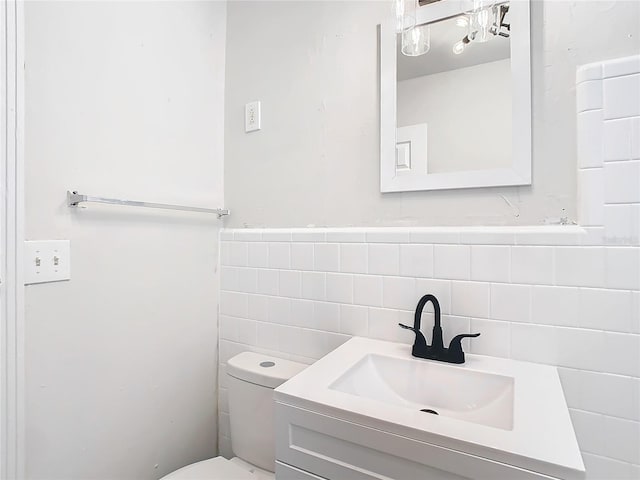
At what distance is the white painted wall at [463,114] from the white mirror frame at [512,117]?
0.02 m

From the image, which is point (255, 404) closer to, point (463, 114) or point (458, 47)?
point (463, 114)

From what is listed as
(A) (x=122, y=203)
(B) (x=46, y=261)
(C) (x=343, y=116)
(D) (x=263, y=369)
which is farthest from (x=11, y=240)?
(C) (x=343, y=116)

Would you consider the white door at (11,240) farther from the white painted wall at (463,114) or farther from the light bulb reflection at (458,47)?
the light bulb reflection at (458,47)

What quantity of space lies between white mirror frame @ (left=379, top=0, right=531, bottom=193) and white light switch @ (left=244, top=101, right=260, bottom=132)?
1.78 ft

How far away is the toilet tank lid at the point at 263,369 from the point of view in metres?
1.25

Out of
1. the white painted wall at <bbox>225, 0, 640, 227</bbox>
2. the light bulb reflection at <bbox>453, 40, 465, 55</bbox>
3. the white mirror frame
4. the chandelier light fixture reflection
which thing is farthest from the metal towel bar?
the light bulb reflection at <bbox>453, 40, 465, 55</bbox>

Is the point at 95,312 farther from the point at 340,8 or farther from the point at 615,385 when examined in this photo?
the point at 615,385

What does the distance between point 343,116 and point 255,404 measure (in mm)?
1070

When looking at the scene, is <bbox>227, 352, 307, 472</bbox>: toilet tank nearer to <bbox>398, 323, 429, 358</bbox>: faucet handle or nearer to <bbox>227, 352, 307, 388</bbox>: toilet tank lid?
<bbox>227, 352, 307, 388</bbox>: toilet tank lid

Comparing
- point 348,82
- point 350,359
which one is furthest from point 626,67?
point 350,359

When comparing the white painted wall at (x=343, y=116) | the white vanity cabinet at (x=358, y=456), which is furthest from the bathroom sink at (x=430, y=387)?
the white painted wall at (x=343, y=116)

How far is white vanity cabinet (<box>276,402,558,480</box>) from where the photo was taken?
64 centimetres

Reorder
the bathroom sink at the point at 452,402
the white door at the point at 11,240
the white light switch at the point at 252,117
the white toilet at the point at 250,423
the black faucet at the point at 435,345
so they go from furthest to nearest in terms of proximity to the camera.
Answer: the white light switch at the point at 252,117 → the white toilet at the point at 250,423 → the black faucet at the point at 435,345 → the white door at the point at 11,240 → the bathroom sink at the point at 452,402

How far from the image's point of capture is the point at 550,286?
984 millimetres
